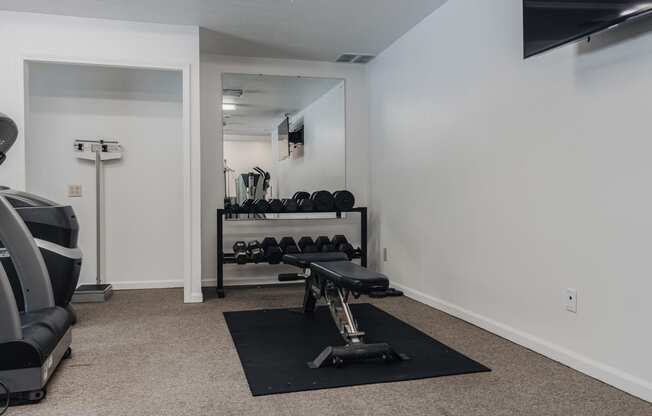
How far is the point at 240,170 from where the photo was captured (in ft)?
16.6

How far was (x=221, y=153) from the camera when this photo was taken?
16.5ft

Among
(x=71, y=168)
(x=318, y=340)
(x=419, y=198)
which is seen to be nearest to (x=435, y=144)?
(x=419, y=198)

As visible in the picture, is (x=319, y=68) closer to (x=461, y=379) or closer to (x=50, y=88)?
Answer: (x=50, y=88)

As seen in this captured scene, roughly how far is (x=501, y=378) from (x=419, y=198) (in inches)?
79.8

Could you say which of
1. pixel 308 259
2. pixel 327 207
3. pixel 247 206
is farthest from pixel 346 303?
pixel 247 206

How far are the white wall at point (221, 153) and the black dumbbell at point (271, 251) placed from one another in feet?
1.44

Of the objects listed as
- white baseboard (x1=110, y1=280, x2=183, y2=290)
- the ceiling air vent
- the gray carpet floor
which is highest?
the ceiling air vent

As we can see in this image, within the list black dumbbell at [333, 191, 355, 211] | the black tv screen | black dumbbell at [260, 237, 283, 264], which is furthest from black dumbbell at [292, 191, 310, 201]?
the black tv screen

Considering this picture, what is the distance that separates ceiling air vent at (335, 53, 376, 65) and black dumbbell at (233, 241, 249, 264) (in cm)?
207

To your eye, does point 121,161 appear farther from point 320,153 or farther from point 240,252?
point 320,153

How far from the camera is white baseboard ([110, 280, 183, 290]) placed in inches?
191

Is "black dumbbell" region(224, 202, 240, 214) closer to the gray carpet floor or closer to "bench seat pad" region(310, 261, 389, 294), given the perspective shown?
the gray carpet floor

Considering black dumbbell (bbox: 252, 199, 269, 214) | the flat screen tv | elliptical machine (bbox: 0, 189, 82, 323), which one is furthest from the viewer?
the flat screen tv

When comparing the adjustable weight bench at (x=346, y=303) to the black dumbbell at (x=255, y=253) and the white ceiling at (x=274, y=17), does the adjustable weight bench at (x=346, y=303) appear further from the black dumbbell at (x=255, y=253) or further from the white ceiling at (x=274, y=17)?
the white ceiling at (x=274, y=17)
